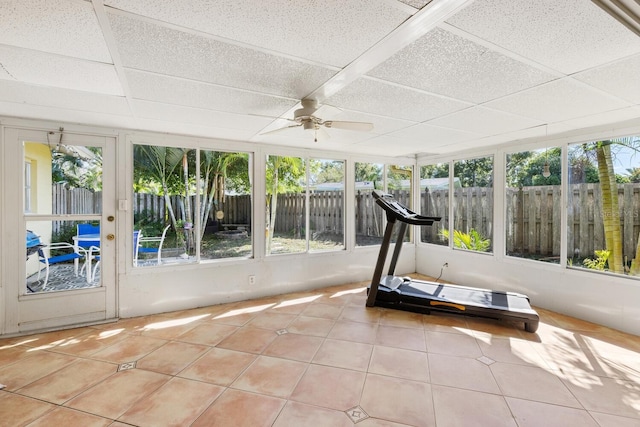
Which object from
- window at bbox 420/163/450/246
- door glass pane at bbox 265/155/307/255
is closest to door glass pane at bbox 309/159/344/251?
door glass pane at bbox 265/155/307/255

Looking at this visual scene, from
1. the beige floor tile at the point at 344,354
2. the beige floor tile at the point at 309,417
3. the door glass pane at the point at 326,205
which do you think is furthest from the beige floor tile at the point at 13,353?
the door glass pane at the point at 326,205

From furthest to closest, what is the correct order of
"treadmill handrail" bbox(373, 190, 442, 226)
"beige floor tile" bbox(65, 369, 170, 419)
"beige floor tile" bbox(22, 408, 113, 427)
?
"treadmill handrail" bbox(373, 190, 442, 226) → "beige floor tile" bbox(65, 369, 170, 419) → "beige floor tile" bbox(22, 408, 113, 427)

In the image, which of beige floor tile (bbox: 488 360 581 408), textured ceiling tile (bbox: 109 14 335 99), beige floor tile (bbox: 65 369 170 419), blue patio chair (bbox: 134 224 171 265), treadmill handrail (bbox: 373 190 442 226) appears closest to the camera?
textured ceiling tile (bbox: 109 14 335 99)

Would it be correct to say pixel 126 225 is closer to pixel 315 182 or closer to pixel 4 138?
pixel 4 138

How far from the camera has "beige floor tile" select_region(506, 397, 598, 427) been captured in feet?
6.06

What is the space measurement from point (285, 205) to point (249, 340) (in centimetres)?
216

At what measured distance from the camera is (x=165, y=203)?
12.5 ft

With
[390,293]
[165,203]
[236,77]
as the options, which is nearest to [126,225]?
[165,203]

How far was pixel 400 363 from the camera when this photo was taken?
254 centimetres

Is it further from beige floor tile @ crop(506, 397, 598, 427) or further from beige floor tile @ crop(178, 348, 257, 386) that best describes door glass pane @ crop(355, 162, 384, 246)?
beige floor tile @ crop(506, 397, 598, 427)

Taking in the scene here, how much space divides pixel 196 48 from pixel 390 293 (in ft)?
11.0

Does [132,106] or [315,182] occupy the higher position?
[132,106]

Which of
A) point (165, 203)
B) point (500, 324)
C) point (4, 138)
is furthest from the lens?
point (165, 203)

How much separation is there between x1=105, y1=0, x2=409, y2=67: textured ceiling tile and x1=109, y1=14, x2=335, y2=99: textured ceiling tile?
13 cm
